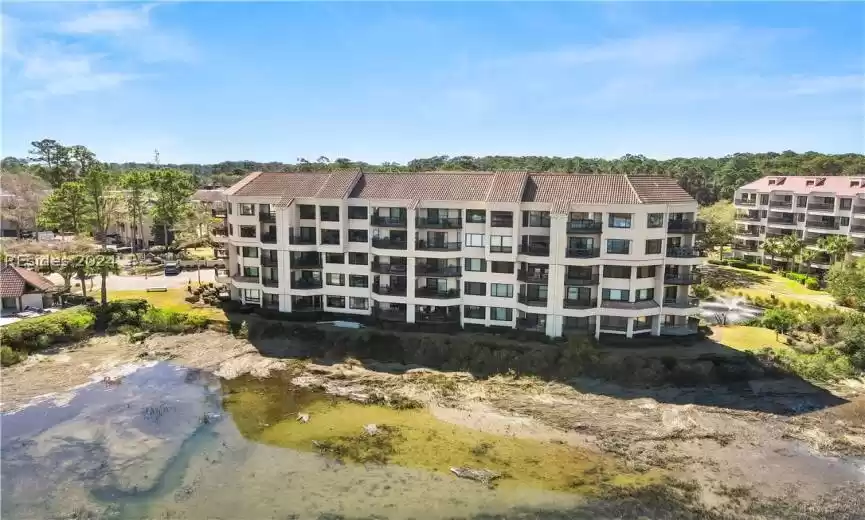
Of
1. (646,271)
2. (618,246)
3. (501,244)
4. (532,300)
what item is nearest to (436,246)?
(501,244)

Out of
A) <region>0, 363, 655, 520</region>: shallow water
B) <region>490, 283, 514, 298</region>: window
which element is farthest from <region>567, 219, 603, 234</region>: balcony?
<region>0, 363, 655, 520</region>: shallow water

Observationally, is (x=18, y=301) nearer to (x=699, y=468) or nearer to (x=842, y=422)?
(x=699, y=468)

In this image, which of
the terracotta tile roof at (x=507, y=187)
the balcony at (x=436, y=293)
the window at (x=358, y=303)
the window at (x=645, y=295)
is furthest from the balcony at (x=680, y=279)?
the window at (x=358, y=303)

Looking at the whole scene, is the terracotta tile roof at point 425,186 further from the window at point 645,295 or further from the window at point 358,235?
the window at point 645,295

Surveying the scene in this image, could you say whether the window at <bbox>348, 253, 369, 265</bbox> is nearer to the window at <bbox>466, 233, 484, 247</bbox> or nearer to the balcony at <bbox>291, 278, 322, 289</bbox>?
the balcony at <bbox>291, 278, 322, 289</bbox>

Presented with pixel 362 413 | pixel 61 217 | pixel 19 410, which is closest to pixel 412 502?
pixel 362 413
